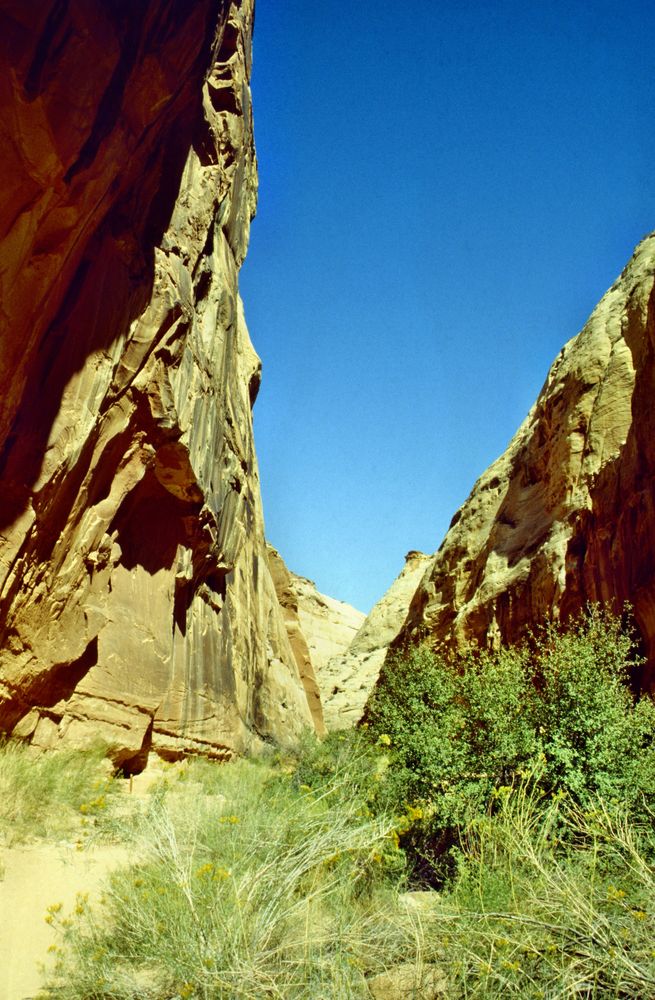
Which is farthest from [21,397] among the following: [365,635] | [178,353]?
[365,635]

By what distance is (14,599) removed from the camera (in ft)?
28.6

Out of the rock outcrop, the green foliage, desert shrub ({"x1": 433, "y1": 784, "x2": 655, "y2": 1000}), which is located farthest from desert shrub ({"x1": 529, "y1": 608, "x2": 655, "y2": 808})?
the rock outcrop

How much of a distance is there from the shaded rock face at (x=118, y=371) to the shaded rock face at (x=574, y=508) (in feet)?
29.7

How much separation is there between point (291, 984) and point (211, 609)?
12.3 m

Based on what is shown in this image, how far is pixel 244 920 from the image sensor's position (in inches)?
153

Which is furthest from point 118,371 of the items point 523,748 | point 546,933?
point 546,933

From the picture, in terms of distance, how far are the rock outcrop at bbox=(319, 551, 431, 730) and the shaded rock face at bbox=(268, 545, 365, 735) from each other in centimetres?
96

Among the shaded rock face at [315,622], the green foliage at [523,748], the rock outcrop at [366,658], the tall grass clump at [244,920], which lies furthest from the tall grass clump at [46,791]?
the rock outcrop at [366,658]

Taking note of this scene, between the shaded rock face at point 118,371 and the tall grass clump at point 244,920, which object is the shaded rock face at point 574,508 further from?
the tall grass clump at point 244,920

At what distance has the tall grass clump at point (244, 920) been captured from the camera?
141 inches

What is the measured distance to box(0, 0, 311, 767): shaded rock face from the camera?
773 cm

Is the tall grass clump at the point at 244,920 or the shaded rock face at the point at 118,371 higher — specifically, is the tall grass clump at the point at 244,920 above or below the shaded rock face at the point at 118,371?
below

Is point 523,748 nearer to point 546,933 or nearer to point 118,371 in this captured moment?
point 546,933

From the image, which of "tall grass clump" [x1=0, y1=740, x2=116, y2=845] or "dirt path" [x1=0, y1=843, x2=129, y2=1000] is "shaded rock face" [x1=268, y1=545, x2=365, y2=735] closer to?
"tall grass clump" [x1=0, y1=740, x2=116, y2=845]
